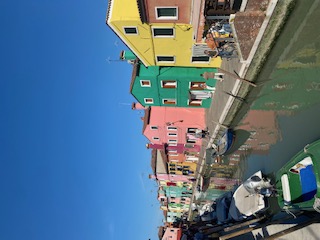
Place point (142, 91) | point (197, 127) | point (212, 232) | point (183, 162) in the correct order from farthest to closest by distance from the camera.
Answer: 1. point (183, 162)
2. point (197, 127)
3. point (142, 91)
4. point (212, 232)

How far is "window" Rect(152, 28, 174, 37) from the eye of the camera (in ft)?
49.0

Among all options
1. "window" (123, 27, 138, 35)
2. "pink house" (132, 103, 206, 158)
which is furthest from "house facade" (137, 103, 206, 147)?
"window" (123, 27, 138, 35)

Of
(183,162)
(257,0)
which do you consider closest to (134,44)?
(257,0)

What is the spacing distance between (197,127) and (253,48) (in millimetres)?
13373

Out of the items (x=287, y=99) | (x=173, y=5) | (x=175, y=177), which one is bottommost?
(x=175, y=177)

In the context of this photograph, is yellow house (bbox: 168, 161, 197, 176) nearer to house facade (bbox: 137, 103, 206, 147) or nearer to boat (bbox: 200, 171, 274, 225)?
house facade (bbox: 137, 103, 206, 147)

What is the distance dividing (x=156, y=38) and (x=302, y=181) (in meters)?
10.6

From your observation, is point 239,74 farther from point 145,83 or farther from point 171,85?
point 145,83

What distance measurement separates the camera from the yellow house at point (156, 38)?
14695 mm

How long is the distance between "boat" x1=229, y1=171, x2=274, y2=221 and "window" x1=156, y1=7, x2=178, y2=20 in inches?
352

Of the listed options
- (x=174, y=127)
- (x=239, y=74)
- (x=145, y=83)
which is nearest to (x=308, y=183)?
(x=239, y=74)

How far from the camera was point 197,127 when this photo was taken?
898 inches

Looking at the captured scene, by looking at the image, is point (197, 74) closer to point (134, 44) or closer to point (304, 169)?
point (134, 44)

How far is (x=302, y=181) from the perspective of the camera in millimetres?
8953
